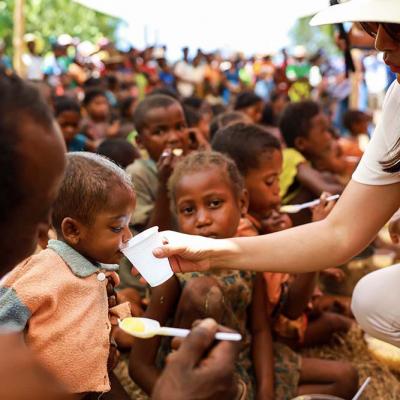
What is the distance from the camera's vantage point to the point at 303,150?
15.5ft

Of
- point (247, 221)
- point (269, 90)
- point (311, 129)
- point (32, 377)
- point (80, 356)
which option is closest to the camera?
point (32, 377)

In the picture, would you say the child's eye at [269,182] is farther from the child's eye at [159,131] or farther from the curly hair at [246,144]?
the child's eye at [159,131]

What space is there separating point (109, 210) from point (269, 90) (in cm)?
1049

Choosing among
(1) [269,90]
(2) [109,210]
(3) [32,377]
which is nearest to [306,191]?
(2) [109,210]

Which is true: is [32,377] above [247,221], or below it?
above

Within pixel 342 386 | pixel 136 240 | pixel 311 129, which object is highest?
pixel 136 240

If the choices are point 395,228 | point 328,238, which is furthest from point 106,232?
point 395,228

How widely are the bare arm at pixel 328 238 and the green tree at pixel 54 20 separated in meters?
16.2

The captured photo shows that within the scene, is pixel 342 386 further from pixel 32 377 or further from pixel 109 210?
pixel 32 377

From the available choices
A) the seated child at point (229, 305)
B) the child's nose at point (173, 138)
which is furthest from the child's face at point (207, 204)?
the child's nose at point (173, 138)

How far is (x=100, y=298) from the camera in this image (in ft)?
6.18

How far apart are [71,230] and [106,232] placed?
0.11m

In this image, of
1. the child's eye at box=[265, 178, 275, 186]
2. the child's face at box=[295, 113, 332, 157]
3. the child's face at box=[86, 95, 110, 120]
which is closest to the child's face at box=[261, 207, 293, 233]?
the child's eye at box=[265, 178, 275, 186]

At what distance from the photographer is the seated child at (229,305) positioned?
2.26 m
